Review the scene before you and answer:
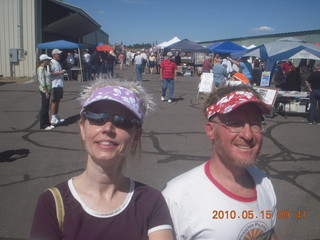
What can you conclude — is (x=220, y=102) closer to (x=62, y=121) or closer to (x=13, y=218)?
(x=13, y=218)

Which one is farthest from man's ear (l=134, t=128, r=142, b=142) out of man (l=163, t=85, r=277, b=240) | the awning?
the awning

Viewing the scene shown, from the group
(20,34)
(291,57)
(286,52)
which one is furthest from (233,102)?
(20,34)

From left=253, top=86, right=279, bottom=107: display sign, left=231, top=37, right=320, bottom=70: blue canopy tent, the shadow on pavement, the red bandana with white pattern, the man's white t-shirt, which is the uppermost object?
left=231, top=37, right=320, bottom=70: blue canopy tent

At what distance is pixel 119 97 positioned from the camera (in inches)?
61.6

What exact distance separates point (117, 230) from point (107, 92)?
2.40 ft

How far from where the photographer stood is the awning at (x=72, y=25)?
19.4 metres

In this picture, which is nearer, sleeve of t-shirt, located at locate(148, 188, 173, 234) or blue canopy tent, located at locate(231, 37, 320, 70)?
sleeve of t-shirt, located at locate(148, 188, 173, 234)

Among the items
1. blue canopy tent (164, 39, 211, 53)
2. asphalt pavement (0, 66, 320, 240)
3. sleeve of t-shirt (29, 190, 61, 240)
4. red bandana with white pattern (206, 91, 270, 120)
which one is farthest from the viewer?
blue canopy tent (164, 39, 211, 53)

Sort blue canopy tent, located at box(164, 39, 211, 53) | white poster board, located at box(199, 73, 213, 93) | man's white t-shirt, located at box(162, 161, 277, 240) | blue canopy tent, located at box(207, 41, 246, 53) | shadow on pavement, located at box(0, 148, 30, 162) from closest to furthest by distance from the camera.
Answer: man's white t-shirt, located at box(162, 161, 277, 240)
shadow on pavement, located at box(0, 148, 30, 162)
white poster board, located at box(199, 73, 213, 93)
blue canopy tent, located at box(207, 41, 246, 53)
blue canopy tent, located at box(164, 39, 211, 53)

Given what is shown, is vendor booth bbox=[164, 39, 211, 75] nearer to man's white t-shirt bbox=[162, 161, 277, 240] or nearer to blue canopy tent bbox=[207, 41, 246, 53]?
blue canopy tent bbox=[207, 41, 246, 53]

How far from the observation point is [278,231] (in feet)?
10.8

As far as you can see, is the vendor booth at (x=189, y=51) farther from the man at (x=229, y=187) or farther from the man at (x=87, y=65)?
the man at (x=229, y=187)

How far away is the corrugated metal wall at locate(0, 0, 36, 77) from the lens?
1731 centimetres

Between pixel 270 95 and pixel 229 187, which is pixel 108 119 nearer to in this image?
pixel 229 187
